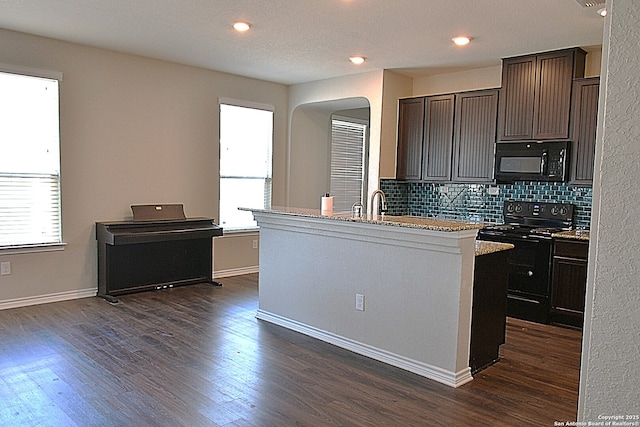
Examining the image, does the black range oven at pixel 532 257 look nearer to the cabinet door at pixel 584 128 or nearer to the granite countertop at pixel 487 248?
the cabinet door at pixel 584 128

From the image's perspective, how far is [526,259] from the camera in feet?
15.2

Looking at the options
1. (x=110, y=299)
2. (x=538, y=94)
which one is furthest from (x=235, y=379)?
Result: (x=538, y=94)

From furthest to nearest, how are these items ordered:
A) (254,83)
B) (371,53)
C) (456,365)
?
1. (254,83)
2. (371,53)
3. (456,365)

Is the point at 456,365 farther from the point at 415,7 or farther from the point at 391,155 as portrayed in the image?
the point at 391,155

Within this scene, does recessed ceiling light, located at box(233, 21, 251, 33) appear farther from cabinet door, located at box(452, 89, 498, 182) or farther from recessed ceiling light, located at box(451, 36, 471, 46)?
cabinet door, located at box(452, 89, 498, 182)

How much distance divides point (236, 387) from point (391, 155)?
3.71 m

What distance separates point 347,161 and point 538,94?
345 cm

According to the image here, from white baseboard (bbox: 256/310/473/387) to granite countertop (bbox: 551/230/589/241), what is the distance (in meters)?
1.80

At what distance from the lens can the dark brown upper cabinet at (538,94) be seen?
4637mm

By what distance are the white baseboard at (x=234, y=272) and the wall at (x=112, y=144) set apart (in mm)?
93

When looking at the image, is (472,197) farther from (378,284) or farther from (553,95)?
(378,284)

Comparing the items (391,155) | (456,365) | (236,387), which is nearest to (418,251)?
(456,365)

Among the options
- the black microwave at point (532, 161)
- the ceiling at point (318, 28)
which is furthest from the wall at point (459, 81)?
the black microwave at point (532, 161)

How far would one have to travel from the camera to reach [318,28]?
4195 mm
